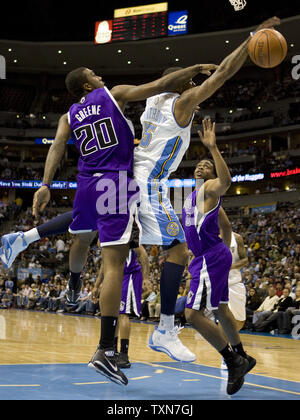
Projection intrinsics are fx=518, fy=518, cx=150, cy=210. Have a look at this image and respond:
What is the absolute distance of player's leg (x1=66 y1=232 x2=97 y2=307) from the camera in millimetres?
3918

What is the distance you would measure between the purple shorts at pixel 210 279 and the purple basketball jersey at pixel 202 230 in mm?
55

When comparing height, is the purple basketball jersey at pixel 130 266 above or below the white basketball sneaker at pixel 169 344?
above

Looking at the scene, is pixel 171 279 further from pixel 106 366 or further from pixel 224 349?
pixel 106 366

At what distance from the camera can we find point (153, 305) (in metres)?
13.1

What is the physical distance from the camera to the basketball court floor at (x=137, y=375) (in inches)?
148

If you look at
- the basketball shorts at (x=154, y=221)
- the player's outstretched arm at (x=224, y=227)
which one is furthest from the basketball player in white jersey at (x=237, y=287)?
the basketball shorts at (x=154, y=221)

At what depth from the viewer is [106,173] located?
3420mm

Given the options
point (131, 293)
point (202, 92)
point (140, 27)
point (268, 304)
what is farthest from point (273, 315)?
point (140, 27)

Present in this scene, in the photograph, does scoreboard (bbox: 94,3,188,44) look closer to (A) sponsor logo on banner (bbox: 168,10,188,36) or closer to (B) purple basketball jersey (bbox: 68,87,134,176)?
(A) sponsor logo on banner (bbox: 168,10,188,36)

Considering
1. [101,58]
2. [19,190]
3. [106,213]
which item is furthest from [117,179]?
[19,190]

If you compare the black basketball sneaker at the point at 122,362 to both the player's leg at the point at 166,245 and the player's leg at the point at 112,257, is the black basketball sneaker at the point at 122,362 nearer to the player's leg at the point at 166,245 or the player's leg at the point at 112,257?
the player's leg at the point at 166,245

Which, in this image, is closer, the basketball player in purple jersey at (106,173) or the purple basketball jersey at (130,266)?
the basketball player in purple jersey at (106,173)

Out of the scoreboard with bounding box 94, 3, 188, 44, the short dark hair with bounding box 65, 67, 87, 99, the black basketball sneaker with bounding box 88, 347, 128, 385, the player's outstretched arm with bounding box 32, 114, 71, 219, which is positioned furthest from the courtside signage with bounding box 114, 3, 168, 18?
the black basketball sneaker with bounding box 88, 347, 128, 385

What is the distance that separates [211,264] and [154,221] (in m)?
0.85
